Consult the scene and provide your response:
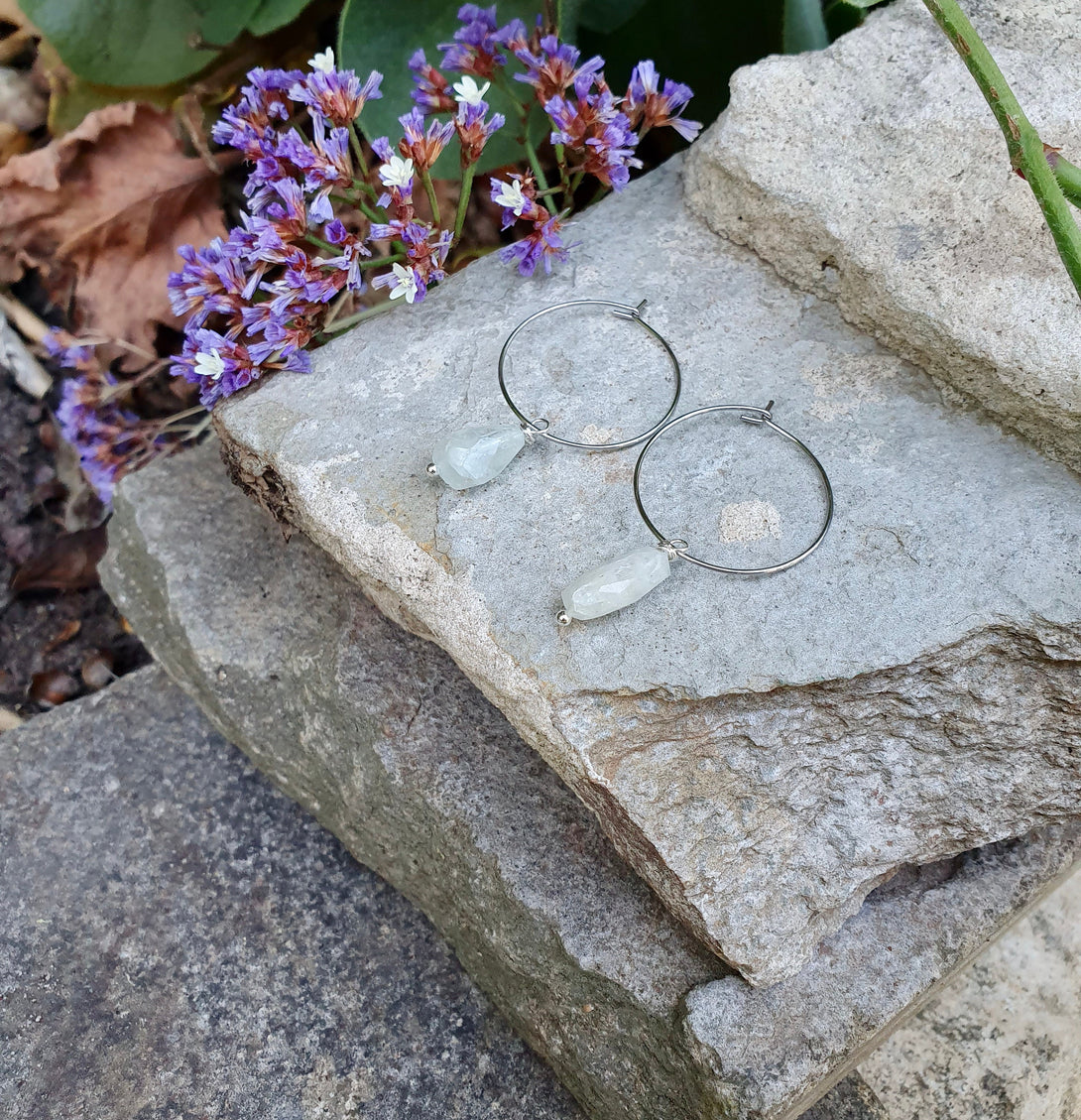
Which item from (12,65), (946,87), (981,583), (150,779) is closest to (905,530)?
(981,583)

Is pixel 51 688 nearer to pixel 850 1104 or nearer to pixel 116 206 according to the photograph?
pixel 116 206

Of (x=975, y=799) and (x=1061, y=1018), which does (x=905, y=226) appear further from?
(x=1061, y=1018)

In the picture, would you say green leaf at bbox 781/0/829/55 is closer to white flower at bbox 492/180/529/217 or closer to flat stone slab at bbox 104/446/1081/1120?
white flower at bbox 492/180/529/217

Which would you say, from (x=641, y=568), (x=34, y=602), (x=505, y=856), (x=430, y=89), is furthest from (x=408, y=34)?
(x=505, y=856)

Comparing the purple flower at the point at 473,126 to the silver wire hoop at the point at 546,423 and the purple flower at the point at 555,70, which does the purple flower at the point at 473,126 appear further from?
the silver wire hoop at the point at 546,423

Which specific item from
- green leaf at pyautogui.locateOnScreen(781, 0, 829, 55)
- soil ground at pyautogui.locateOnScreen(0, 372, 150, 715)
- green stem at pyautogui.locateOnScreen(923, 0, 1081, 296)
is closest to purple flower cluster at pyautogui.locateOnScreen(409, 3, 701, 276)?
Result: green leaf at pyautogui.locateOnScreen(781, 0, 829, 55)

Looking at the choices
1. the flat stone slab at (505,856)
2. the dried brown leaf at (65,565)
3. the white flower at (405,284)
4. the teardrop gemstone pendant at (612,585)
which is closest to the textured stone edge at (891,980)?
the flat stone slab at (505,856)
